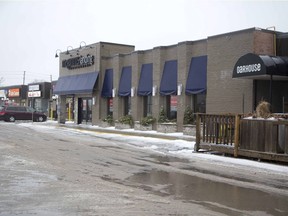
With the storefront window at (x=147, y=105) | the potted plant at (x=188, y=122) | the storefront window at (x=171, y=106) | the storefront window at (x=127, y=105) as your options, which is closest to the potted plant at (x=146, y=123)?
the storefront window at (x=147, y=105)

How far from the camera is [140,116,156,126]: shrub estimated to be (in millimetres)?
28266

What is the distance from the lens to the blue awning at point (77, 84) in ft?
114

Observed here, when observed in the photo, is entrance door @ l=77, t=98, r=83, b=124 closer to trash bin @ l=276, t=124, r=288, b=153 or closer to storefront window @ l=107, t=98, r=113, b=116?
storefront window @ l=107, t=98, r=113, b=116

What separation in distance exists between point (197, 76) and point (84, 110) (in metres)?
16.1

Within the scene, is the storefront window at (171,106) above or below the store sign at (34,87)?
below

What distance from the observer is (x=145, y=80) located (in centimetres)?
2970

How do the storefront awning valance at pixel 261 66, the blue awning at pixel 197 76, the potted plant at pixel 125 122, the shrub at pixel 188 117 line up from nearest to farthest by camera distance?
the storefront awning valance at pixel 261 66 < the blue awning at pixel 197 76 < the shrub at pixel 188 117 < the potted plant at pixel 125 122

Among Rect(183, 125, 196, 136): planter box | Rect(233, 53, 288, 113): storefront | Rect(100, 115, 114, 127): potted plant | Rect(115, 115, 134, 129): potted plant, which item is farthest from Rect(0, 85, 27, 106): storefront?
Rect(233, 53, 288, 113): storefront

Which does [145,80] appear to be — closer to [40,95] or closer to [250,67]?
[250,67]

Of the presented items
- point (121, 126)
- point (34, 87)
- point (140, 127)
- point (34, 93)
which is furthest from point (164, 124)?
point (34, 87)

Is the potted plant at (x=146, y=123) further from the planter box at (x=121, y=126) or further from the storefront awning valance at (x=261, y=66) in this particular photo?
the storefront awning valance at (x=261, y=66)

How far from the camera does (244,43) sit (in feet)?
69.5

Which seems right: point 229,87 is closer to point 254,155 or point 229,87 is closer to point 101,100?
point 254,155

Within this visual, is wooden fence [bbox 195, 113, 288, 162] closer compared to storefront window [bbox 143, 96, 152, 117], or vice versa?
wooden fence [bbox 195, 113, 288, 162]
